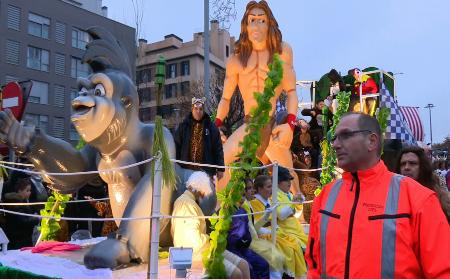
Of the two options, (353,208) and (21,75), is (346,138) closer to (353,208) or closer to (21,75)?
(353,208)

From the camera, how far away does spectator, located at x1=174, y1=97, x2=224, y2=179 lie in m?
5.54

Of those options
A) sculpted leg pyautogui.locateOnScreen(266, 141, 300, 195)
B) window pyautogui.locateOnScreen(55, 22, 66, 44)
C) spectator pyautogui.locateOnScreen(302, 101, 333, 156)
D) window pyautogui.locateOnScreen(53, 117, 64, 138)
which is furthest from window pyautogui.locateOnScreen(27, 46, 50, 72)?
sculpted leg pyautogui.locateOnScreen(266, 141, 300, 195)

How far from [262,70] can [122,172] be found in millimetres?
3425

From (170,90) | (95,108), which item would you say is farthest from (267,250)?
(170,90)

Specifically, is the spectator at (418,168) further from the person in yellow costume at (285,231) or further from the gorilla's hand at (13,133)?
the gorilla's hand at (13,133)

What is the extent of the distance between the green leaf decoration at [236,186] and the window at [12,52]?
26.0m

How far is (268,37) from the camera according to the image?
303 inches

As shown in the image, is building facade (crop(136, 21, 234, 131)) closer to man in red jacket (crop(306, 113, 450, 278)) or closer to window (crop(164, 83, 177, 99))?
window (crop(164, 83, 177, 99))

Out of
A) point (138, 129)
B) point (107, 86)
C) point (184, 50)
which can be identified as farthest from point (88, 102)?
point (184, 50)

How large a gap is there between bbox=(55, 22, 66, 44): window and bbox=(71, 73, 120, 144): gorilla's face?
A: 26.2 m

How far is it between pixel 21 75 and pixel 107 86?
82.3 ft

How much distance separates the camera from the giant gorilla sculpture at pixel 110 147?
14.5 feet

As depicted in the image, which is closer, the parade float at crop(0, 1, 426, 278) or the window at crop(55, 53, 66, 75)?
the parade float at crop(0, 1, 426, 278)

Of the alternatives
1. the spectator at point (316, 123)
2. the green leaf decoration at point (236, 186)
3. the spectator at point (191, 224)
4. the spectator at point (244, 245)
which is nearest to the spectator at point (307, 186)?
the spectator at point (316, 123)
